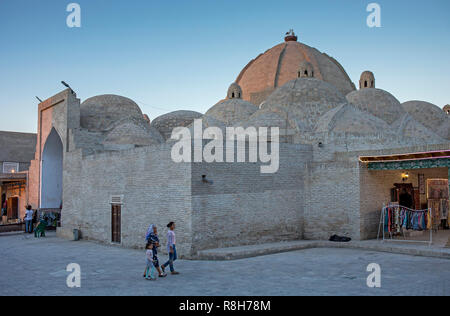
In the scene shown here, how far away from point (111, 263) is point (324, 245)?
252 inches

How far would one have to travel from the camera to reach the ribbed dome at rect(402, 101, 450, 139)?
87.2ft

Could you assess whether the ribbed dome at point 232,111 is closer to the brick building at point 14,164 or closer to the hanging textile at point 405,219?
the hanging textile at point 405,219

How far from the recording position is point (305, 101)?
73.7 ft

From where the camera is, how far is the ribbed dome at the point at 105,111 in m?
22.3

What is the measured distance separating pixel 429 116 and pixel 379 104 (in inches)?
222

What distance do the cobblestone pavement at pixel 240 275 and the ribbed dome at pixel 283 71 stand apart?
21954 millimetres

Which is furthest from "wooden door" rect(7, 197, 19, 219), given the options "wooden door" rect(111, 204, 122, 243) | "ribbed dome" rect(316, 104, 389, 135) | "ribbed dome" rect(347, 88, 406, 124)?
"ribbed dome" rect(347, 88, 406, 124)

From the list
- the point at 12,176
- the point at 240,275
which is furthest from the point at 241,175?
the point at 12,176

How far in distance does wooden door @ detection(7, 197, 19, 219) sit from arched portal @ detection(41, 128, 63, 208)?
10.6 meters

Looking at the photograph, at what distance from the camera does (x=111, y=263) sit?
1095 centimetres

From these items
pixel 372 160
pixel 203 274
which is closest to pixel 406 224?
pixel 372 160

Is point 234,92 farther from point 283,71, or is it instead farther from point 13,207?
point 13,207

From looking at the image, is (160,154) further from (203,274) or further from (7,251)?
(7,251)

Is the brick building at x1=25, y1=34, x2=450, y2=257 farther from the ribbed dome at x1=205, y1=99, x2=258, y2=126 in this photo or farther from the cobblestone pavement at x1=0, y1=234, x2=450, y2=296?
the ribbed dome at x1=205, y1=99, x2=258, y2=126
